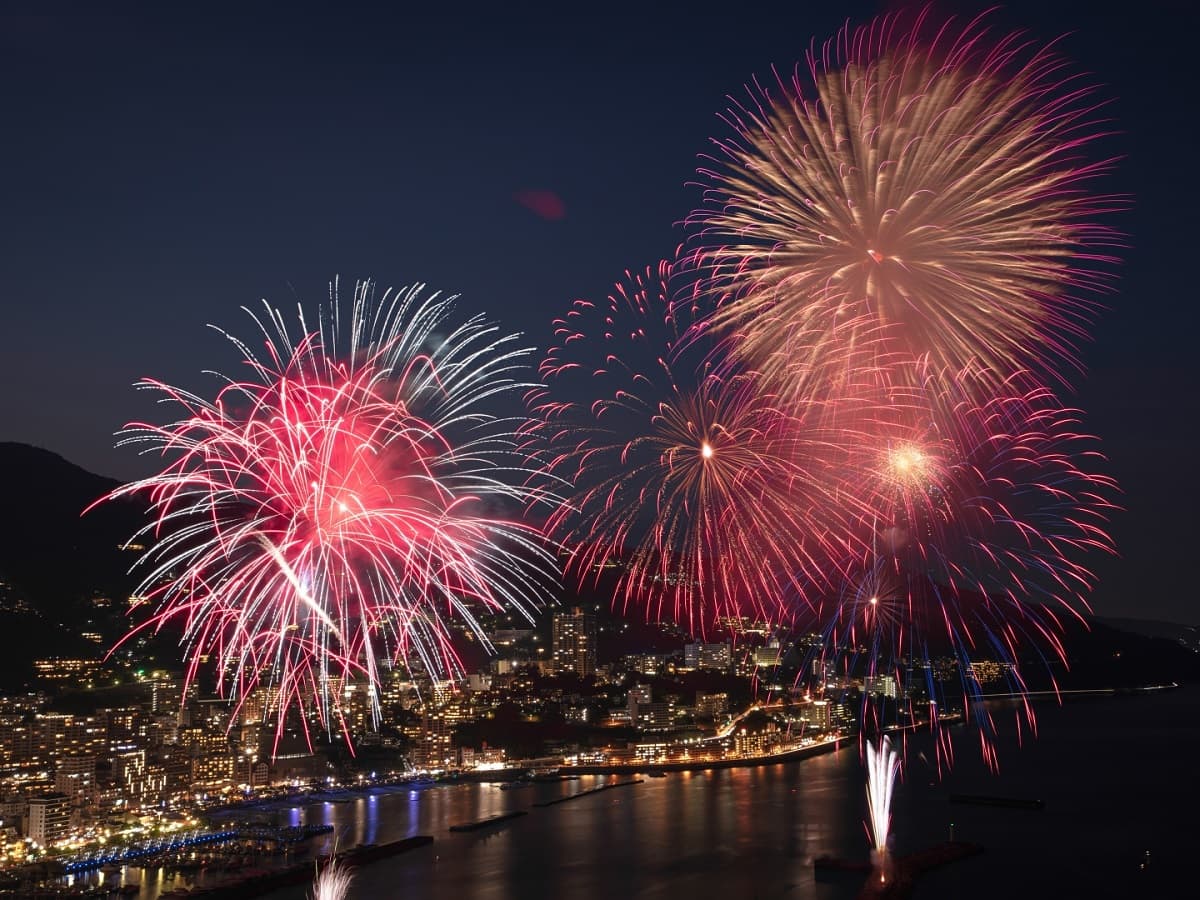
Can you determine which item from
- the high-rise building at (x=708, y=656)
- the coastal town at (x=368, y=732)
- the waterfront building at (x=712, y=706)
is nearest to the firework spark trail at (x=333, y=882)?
the coastal town at (x=368, y=732)

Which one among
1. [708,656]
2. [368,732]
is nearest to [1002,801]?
[368,732]

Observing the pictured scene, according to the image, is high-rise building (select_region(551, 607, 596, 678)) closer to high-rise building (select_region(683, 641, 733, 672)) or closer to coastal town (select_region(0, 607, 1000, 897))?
coastal town (select_region(0, 607, 1000, 897))

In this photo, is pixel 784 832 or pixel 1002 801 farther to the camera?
pixel 1002 801

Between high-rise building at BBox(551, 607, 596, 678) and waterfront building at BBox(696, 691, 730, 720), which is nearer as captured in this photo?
waterfront building at BBox(696, 691, 730, 720)

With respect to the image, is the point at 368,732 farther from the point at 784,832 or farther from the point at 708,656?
the point at 708,656

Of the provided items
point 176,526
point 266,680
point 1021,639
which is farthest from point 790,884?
point 1021,639

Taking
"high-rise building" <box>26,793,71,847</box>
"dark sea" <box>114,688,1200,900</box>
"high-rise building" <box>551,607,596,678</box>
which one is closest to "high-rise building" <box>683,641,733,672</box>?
"high-rise building" <box>551,607,596,678</box>

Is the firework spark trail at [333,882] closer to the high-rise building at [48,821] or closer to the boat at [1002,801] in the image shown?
the high-rise building at [48,821]
